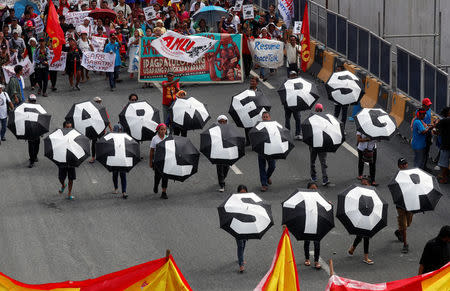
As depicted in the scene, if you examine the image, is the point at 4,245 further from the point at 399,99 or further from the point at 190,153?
the point at 399,99

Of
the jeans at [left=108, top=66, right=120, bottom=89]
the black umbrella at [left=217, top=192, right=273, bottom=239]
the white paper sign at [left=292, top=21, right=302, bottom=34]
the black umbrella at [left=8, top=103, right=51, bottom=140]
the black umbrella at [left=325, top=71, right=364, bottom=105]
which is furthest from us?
the white paper sign at [left=292, top=21, right=302, bottom=34]

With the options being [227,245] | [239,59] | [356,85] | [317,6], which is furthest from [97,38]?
[227,245]

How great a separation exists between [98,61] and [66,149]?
28.8 ft

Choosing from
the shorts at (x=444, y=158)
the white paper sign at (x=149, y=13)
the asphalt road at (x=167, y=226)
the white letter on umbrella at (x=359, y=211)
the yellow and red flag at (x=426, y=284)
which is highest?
the white paper sign at (x=149, y=13)

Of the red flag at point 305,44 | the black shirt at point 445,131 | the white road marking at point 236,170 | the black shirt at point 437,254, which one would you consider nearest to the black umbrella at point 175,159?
the white road marking at point 236,170

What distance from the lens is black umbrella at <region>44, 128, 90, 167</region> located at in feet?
72.6

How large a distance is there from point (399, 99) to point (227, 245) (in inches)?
329

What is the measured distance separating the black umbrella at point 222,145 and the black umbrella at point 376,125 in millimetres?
2496

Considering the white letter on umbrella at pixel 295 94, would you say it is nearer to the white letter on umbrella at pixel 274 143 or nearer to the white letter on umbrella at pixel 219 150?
the white letter on umbrella at pixel 274 143

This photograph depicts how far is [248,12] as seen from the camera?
1342 inches

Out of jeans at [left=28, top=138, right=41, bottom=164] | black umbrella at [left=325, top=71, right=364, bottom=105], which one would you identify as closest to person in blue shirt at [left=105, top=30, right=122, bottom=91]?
jeans at [left=28, top=138, right=41, bottom=164]

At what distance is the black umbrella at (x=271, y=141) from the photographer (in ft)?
72.9

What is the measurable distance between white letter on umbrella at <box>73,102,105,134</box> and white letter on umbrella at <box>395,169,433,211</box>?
7368mm

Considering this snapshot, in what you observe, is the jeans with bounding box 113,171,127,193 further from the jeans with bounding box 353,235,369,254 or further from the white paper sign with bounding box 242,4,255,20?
the white paper sign with bounding box 242,4,255,20
